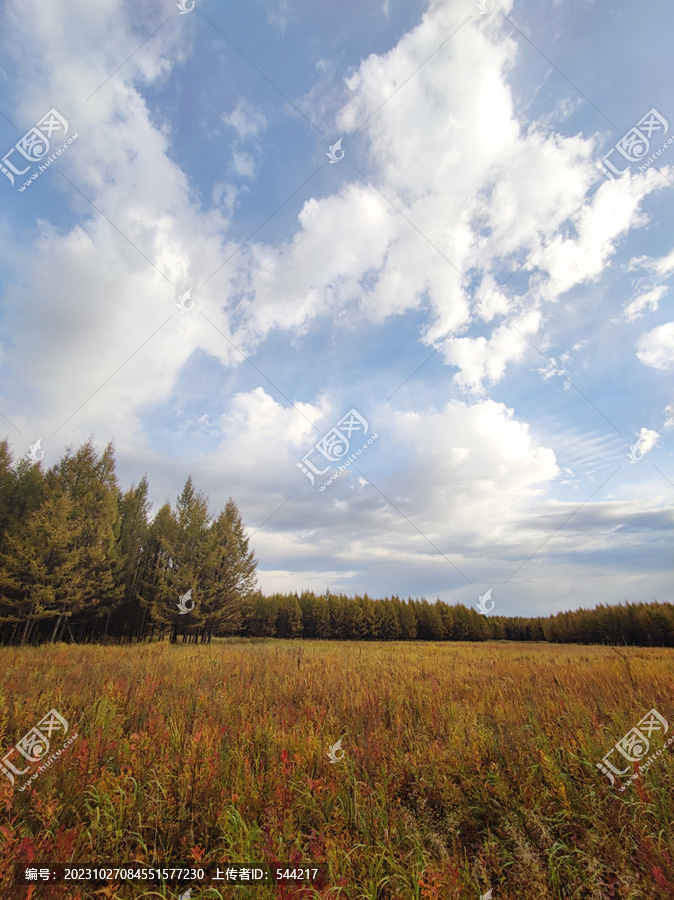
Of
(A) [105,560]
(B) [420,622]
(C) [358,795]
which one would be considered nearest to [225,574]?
(A) [105,560]

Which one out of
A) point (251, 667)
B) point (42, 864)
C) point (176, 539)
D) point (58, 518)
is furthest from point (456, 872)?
point (176, 539)

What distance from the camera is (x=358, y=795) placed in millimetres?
3717

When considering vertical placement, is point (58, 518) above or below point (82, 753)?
above

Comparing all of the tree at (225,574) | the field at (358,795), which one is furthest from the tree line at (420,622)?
the field at (358,795)

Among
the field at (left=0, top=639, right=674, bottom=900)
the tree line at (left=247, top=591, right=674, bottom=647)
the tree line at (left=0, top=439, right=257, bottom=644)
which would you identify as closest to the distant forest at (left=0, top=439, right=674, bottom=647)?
the tree line at (left=0, top=439, right=257, bottom=644)

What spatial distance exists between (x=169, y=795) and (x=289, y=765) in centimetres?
126

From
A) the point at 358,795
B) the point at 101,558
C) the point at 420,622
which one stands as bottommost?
the point at 358,795

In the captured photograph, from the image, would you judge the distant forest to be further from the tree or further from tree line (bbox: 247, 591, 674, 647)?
tree line (bbox: 247, 591, 674, 647)

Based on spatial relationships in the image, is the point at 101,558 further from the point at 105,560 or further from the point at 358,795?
the point at 358,795

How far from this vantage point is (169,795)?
3.59 m

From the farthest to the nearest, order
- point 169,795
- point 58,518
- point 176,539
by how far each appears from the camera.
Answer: point 176,539 → point 58,518 → point 169,795

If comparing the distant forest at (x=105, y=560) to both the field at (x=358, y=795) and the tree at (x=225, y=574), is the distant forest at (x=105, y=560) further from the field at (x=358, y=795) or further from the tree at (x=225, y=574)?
the field at (x=358, y=795)

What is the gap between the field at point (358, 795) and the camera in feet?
8.89

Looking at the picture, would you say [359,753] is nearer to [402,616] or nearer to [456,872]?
[456,872]
